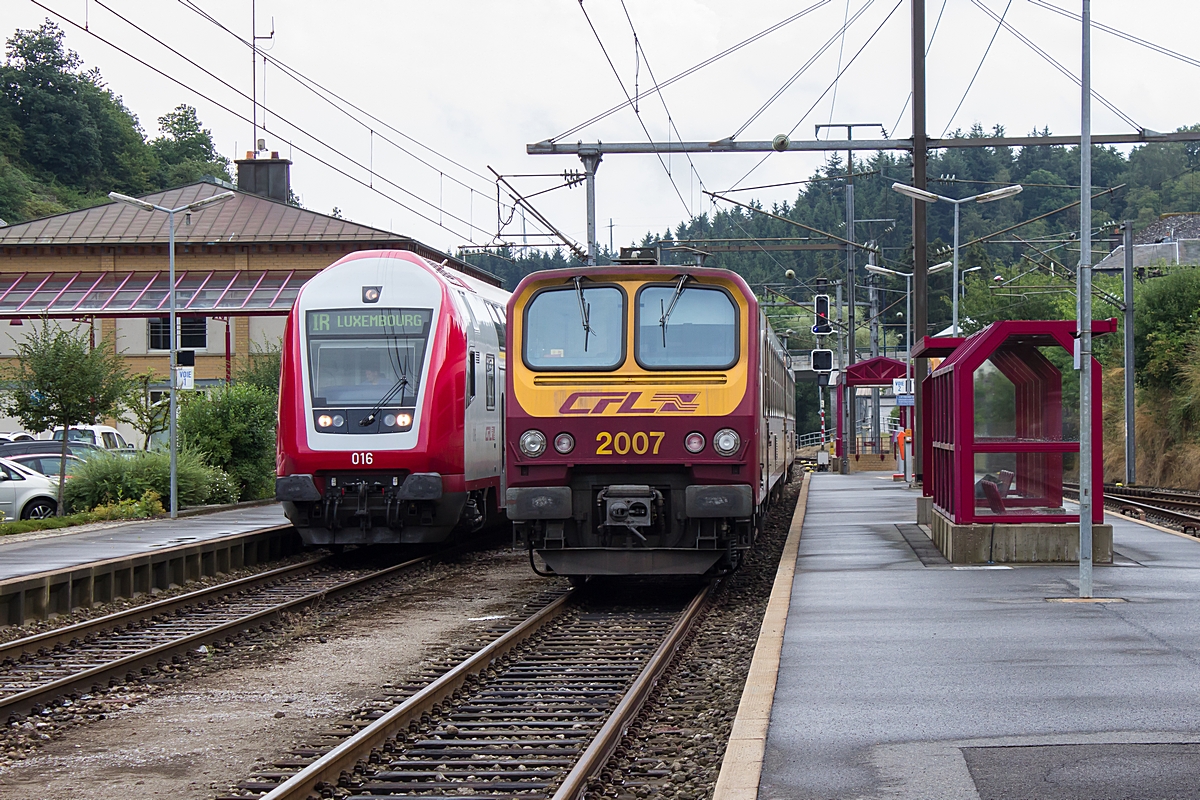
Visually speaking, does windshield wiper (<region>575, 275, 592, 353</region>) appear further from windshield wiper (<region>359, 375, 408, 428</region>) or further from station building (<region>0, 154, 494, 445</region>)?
station building (<region>0, 154, 494, 445</region>)

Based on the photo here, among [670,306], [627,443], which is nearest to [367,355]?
[670,306]

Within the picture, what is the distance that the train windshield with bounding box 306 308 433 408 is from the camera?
16578mm

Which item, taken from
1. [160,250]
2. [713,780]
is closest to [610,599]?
[713,780]

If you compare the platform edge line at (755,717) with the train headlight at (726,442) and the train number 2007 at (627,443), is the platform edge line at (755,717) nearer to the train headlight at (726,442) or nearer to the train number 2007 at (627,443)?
the train headlight at (726,442)

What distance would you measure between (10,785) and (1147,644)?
6.92m

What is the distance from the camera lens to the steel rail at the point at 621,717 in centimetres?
639

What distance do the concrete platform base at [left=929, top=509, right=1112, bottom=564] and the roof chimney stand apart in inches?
1813


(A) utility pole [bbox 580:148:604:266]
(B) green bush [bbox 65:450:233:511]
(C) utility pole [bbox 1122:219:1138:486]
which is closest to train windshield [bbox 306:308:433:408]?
(A) utility pole [bbox 580:148:604:266]

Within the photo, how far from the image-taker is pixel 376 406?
54.1 ft

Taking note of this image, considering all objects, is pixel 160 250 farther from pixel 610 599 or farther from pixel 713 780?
pixel 713 780

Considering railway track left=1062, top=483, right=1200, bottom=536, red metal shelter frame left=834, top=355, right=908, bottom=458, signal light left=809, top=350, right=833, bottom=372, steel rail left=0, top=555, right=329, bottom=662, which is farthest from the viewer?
red metal shelter frame left=834, top=355, right=908, bottom=458

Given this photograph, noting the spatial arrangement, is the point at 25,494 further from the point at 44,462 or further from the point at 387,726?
the point at 387,726

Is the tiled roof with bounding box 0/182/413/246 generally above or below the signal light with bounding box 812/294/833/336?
above

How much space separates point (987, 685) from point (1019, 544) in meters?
6.91
